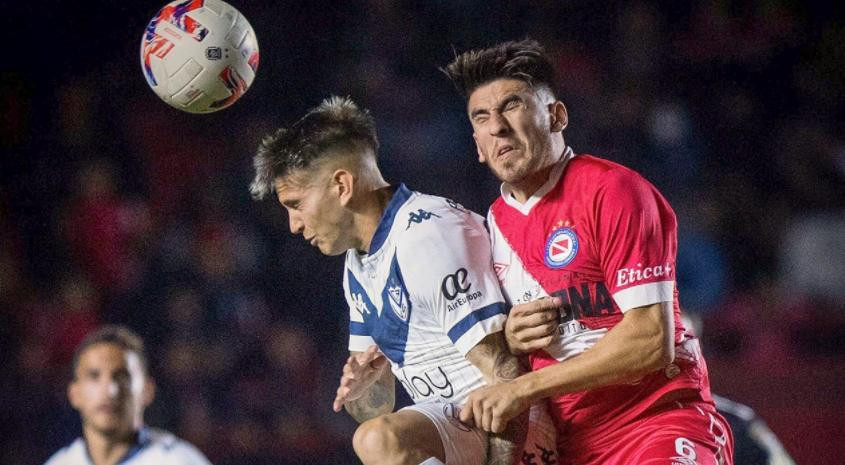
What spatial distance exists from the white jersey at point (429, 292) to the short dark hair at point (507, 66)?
0.42 meters

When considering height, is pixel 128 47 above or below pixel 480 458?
above

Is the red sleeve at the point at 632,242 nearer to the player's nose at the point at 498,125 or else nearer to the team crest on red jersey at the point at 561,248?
the team crest on red jersey at the point at 561,248

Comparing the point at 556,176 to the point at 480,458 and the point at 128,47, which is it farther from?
the point at 128,47

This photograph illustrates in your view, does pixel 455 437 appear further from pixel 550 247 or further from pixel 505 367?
pixel 550 247

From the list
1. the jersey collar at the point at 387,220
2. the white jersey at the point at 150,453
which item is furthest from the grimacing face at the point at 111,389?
the jersey collar at the point at 387,220

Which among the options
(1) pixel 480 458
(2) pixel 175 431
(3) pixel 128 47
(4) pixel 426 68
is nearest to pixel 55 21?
(3) pixel 128 47

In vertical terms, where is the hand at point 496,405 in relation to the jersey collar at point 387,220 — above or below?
below

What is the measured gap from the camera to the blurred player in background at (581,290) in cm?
321

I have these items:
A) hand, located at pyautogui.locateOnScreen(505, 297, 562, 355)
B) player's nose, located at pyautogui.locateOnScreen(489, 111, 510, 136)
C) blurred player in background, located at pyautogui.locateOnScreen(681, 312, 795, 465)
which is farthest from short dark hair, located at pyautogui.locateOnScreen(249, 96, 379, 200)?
blurred player in background, located at pyautogui.locateOnScreen(681, 312, 795, 465)

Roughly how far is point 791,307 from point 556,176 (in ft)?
13.2

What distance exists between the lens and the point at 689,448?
3.23 meters

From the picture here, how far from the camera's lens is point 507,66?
363cm

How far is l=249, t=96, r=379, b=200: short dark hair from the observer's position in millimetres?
3867

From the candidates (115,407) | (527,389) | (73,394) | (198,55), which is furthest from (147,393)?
(527,389)
